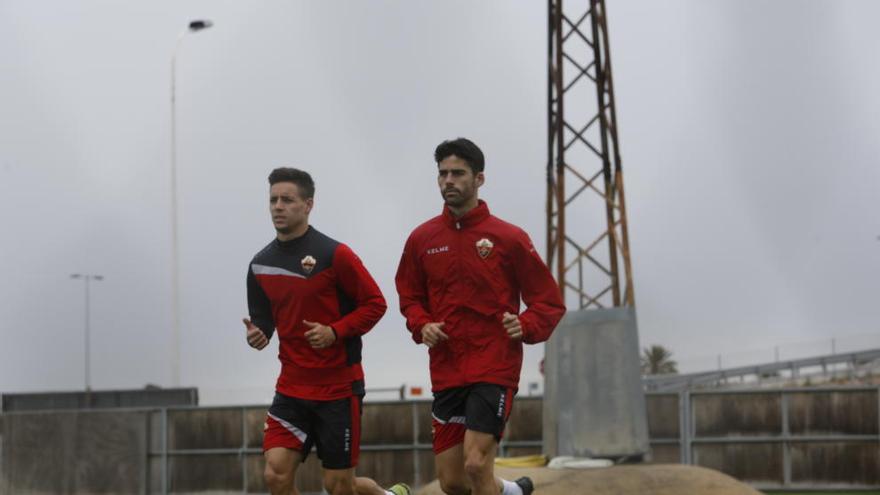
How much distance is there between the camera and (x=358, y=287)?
30.1 feet

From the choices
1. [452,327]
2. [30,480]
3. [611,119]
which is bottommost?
[30,480]

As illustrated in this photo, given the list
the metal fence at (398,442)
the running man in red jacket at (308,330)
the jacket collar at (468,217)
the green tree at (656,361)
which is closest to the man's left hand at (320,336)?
the running man in red jacket at (308,330)

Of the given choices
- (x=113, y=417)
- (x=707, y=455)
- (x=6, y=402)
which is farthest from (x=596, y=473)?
(x=6, y=402)

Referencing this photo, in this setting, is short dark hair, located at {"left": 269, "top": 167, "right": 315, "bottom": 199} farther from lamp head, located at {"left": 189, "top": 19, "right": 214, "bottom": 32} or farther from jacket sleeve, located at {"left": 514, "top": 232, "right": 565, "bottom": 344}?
lamp head, located at {"left": 189, "top": 19, "right": 214, "bottom": 32}

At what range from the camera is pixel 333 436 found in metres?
9.19

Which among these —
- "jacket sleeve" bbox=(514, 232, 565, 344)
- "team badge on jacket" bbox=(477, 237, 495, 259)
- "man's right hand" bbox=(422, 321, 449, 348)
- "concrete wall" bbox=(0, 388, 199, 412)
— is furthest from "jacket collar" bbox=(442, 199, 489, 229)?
"concrete wall" bbox=(0, 388, 199, 412)

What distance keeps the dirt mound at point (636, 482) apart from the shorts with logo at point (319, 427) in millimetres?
6472

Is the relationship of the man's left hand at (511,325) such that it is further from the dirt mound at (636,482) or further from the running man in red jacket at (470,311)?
the dirt mound at (636,482)

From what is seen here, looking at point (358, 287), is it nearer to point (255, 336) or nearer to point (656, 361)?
point (255, 336)

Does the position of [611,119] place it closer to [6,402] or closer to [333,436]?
[333,436]

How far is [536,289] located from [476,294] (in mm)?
401

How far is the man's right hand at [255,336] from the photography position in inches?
360

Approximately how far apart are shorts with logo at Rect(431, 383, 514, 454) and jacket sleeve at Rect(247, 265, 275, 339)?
47.1 inches

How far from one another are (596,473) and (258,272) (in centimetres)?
804
